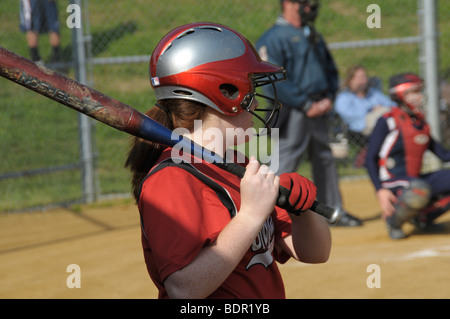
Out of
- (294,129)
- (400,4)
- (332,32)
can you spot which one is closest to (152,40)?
(332,32)

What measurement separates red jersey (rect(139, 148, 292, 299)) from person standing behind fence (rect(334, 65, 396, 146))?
781cm

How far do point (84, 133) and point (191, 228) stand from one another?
6411mm

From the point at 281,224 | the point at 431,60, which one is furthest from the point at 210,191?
the point at 431,60

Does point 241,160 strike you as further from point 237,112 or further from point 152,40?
point 152,40

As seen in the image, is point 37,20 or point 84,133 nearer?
Result: point 84,133

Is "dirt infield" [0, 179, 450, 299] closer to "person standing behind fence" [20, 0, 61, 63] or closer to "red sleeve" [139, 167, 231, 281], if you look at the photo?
"red sleeve" [139, 167, 231, 281]

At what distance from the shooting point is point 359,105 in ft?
33.8

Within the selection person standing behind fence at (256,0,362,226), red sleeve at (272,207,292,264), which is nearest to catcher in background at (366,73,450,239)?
person standing behind fence at (256,0,362,226)

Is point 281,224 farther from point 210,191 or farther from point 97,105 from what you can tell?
point 97,105

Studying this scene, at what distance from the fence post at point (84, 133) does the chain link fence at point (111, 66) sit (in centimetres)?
1

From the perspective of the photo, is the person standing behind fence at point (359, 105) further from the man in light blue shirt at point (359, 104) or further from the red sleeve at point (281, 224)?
the red sleeve at point (281, 224)

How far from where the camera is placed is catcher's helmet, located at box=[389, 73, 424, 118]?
636cm

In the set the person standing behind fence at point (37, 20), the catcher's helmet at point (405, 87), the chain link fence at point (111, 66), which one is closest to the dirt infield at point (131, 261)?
the chain link fence at point (111, 66)

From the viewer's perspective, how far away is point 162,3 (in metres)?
16.0
